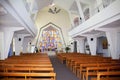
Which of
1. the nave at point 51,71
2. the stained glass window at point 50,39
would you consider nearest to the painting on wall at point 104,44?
the nave at point 51,71

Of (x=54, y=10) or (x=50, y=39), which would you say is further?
(x=50, y=39)

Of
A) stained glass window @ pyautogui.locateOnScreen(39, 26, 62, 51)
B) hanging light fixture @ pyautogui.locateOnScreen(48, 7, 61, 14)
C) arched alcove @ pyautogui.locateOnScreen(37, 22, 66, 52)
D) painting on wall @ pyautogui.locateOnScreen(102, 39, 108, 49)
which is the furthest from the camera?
stained glass window @ pyautogui.locateOnScreen(39, 26, 62, 51)

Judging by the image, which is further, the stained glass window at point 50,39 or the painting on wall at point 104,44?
the stained glass window at point 50,39

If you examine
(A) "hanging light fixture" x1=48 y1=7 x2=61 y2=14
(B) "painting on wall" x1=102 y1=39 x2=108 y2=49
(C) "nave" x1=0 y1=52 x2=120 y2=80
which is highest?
(A) "hanging light fixture" x1=48 y1=7 x2=61 y2=14

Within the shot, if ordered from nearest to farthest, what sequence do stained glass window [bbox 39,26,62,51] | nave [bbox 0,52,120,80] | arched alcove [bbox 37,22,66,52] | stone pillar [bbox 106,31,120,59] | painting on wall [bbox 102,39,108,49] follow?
1. nave [bbox 0,52,120,80]
2. stone pillar [bbox 106,31,120,59]
3. painting on wall [bbox 102,39,108,49]
4. arched alcove [bbox 37,22,66,52]
5. stained glass window [bbox 39,26,62,51]

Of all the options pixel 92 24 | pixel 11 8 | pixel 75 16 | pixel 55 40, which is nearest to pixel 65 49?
pixel 55 40

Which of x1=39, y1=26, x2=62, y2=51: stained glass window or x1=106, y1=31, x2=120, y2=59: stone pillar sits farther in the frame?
x1=39, y1=26, x2=62, y2=51: stained glass window

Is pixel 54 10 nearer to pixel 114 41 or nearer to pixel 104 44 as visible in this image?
pixel 104 44

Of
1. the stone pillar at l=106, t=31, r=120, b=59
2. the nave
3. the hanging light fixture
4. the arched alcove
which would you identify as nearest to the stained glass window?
the arched alcove

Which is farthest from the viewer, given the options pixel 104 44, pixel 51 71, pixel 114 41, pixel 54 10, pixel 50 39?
pixel 50 39

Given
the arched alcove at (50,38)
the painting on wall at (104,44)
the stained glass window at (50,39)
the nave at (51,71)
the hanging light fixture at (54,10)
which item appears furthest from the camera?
the stained glass window at (50,39)

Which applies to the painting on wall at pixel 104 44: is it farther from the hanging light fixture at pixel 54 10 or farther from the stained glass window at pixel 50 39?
the stained glass window at pixel 50 39

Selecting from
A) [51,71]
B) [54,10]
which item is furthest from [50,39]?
[51,71]

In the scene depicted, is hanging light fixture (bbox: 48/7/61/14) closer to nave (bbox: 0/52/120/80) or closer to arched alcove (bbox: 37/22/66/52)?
arched alcove (bbox: 37/22/66/52)
